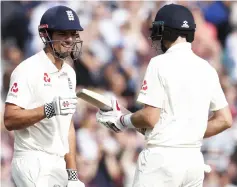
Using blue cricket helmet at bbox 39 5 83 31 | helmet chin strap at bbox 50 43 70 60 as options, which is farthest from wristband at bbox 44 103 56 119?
blue cricket helmet at bbox 39 5 83 31

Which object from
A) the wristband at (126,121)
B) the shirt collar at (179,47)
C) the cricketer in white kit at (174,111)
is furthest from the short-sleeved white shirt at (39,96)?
the shirt collar at (179,47)

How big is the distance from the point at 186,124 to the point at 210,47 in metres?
4.15

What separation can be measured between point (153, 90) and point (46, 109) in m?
0.73

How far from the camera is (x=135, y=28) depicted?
8.73 metres

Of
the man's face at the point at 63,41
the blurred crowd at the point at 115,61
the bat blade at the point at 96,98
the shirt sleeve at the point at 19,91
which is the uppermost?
the man's face at the point at 63,41

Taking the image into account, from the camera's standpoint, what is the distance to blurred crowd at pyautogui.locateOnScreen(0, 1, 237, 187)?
8500mm

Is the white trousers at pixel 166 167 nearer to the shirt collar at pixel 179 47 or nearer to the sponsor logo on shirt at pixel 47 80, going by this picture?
the shirt collar at pixel 179 47

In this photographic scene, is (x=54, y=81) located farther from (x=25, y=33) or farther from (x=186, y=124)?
(x=25, y=33)

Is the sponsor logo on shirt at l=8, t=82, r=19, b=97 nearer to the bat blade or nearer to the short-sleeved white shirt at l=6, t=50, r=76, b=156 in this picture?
the short-sleeved white shirt at l=6, t=50, r=76, b=156

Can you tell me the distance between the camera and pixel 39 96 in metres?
5.17

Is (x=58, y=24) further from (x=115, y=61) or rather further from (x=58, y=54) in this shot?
(x=115, y=61)

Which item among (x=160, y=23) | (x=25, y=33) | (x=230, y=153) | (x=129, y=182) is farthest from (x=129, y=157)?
(x=160, y=23)

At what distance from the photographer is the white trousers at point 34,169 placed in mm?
5148

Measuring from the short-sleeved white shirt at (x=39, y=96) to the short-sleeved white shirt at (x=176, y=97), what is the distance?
2.43 ft
